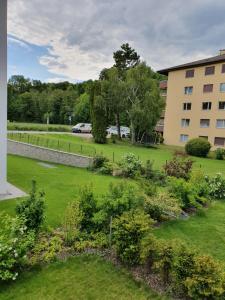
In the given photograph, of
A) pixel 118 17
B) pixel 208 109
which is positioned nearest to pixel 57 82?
pixel 208 109

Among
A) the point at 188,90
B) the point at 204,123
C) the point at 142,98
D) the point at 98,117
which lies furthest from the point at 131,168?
the point at 188,90

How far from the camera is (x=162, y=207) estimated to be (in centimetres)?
850

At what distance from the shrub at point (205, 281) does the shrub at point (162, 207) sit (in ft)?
12.6

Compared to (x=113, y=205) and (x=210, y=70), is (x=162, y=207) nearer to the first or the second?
(x=113, y=205)

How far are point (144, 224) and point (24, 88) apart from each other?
82.3m

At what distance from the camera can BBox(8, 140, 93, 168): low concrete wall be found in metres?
17.2

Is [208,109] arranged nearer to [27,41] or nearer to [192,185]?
[27,41]

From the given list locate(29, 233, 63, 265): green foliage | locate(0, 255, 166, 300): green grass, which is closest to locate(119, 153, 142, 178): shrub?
locate(29, 233, 63, 265): green foliage

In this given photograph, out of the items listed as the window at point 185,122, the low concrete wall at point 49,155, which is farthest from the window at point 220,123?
the low concrete wall at point 49,155

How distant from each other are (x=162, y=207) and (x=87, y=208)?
106 inches

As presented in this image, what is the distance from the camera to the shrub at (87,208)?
6.86m

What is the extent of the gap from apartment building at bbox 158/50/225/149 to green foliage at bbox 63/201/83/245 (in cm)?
3171

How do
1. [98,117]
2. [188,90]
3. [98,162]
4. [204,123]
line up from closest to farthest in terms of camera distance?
[98,162]
[98,117]
[204,123]
[188,90]

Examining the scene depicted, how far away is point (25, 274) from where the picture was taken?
17.6 feet
